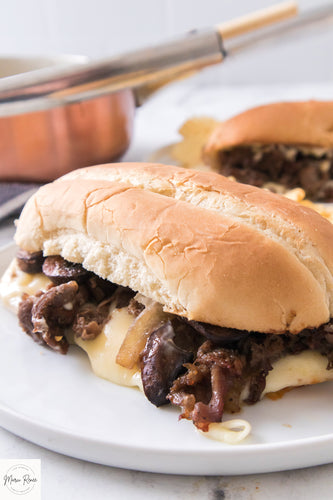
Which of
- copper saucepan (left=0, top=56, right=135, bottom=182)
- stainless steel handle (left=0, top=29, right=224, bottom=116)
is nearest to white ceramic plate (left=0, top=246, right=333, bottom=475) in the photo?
stainless steel handle (left=0, top=29, right=224, bottom=116)

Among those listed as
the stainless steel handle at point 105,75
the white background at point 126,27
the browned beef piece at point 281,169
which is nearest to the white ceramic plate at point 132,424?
the stainless steel handle at point 105,75

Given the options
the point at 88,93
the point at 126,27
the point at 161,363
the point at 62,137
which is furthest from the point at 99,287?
the point at 126,27

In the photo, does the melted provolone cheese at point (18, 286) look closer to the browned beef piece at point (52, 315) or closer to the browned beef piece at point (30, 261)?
the browned beef piece at point (30, 261)

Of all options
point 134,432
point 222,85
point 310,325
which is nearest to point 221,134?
point 310,325

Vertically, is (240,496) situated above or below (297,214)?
below

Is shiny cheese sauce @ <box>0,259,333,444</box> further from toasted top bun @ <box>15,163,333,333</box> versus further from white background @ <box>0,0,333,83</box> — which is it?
white background @ <box>0,0,333,83</box>

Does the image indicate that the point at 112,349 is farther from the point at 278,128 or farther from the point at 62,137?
the point at 278,128

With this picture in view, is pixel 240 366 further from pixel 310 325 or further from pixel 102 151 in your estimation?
pixel 102 151
